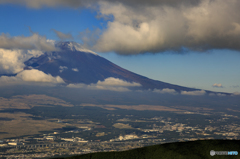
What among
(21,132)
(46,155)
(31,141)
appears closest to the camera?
(46,155)

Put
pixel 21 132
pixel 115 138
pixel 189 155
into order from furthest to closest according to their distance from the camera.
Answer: pixel 21 132
pixel 115 138
pixel 189 155

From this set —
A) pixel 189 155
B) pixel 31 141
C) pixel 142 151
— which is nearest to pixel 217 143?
pixel 189 155

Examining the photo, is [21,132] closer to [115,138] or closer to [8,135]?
[8,135]

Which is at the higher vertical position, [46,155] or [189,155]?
[189,155]

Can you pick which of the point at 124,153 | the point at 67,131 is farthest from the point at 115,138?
the point at 124,153

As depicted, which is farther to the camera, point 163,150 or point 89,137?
point 89,137

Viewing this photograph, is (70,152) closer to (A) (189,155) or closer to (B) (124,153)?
(B) (124,153)
